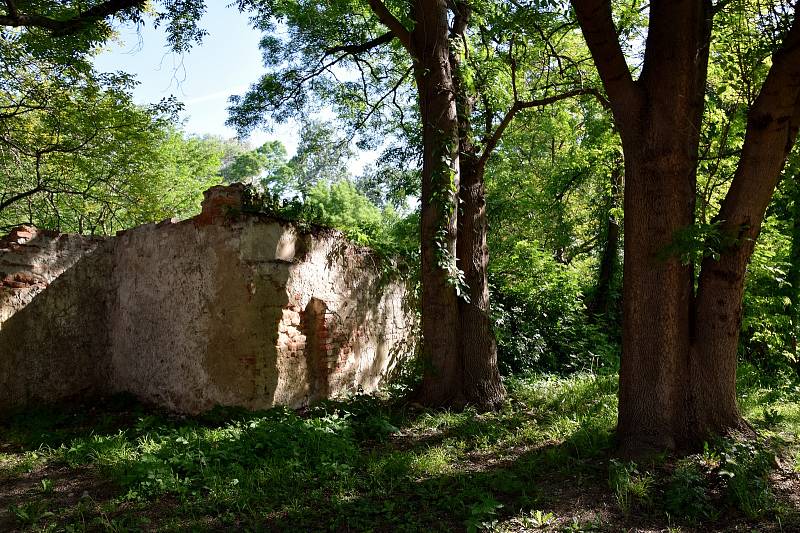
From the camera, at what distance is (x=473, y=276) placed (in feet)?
23.4

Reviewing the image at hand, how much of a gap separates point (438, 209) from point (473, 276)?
1.10 metres

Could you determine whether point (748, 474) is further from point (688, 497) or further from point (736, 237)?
point (736, 237)

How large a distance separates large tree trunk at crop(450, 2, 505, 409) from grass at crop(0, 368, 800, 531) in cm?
51

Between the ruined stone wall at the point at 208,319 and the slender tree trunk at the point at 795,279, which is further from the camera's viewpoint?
the slender tree trunk at the point at 795,279

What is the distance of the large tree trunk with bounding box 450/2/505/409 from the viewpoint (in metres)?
6.86

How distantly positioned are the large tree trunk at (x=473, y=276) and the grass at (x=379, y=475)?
0.51 meters

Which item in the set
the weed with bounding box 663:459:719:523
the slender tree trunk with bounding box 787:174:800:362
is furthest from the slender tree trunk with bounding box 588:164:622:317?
the weed with bounding box 663:459:719:523

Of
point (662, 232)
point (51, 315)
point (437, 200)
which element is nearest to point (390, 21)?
point (437, 200)

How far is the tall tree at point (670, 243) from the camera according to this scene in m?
4.66

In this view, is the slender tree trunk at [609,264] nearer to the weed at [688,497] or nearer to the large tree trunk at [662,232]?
the large tree trunk at [662,232]

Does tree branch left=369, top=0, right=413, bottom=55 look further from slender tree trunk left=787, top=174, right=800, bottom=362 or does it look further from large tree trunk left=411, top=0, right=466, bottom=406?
slender tree trunk left=787, top=174, right=800, bottom=362

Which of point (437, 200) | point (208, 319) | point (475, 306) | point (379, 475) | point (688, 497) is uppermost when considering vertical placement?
point (437, 200)

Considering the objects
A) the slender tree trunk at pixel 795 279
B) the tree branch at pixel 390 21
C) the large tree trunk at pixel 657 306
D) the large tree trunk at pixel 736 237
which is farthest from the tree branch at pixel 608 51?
the slender tree trunk at pixel 795 279

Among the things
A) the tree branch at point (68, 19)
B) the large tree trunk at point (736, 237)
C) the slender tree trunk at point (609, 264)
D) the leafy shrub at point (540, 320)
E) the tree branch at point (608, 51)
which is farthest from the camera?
the slender tree trunk at point (609, 264)
